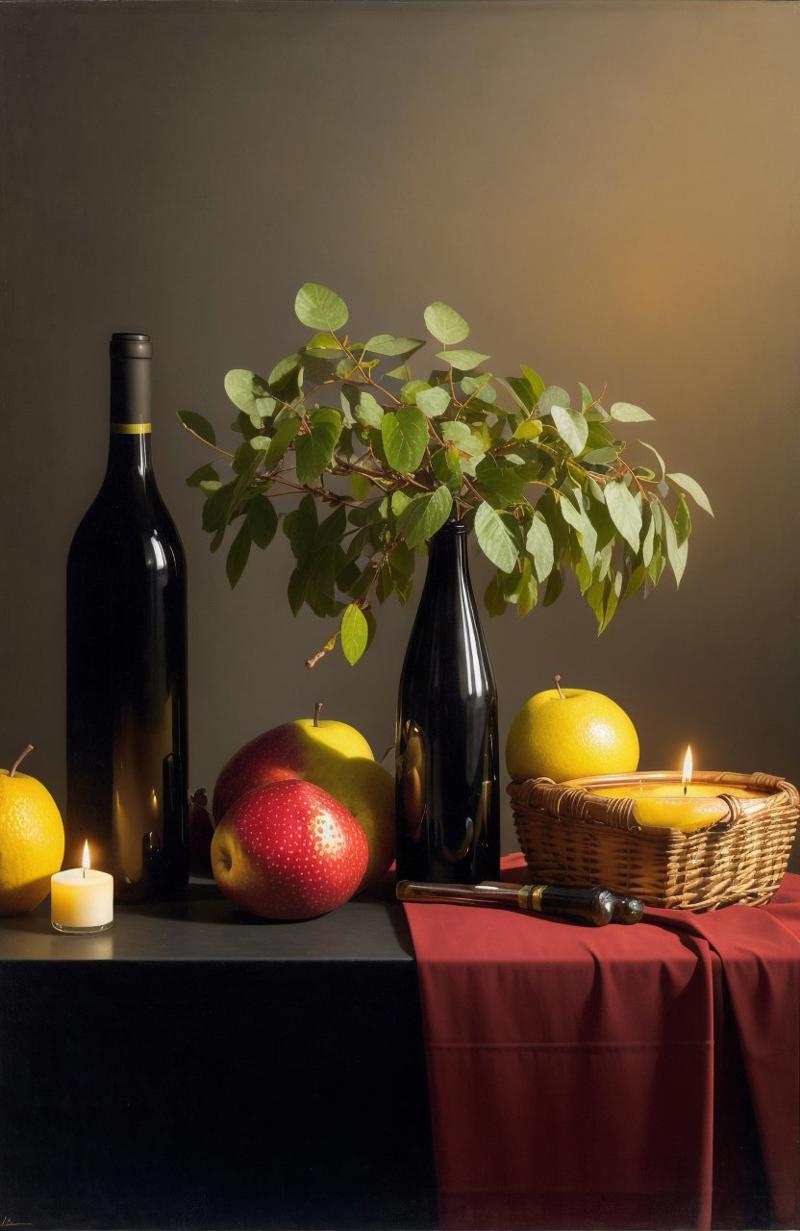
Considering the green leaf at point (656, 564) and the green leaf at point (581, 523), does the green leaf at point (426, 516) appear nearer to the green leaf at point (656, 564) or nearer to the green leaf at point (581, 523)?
the green leaf at point (581, 523)

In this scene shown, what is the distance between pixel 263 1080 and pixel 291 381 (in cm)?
45

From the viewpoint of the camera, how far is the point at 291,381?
86 cm

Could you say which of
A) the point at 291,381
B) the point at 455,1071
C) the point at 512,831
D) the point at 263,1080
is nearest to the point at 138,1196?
the point at 263,1080

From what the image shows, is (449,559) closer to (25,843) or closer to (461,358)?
(461,358)

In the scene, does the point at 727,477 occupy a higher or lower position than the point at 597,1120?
higher

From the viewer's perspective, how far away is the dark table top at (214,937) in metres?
0.75

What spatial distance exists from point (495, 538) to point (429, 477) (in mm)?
93

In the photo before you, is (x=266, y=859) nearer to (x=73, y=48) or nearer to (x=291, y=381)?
(x=291, y=381)

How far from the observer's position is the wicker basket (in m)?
0.81

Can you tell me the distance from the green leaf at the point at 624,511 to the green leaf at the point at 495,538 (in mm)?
76

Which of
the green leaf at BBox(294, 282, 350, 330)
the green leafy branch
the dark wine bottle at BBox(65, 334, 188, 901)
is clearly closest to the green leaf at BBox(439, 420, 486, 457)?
the green leafy branch

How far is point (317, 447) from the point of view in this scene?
0.80m

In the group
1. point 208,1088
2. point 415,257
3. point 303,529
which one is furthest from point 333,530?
point 415,257

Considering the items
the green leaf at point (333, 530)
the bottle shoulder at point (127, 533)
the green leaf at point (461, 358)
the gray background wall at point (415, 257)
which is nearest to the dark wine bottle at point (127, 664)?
the bottle shoulder at point (127, 533)
